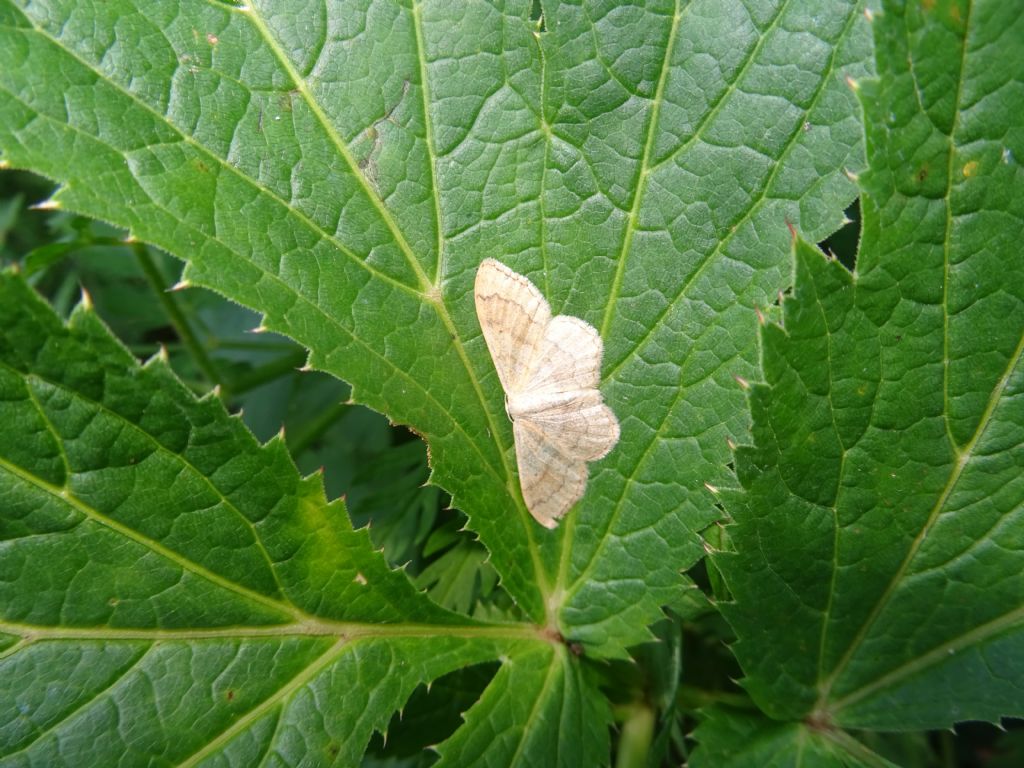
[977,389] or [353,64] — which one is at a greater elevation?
[353,64]

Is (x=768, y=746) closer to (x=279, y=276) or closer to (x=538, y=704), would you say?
(x=538, y=704)

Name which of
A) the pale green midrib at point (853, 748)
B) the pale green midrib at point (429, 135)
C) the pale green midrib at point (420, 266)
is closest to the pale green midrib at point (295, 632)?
the pale green midrib at point (420, 266)

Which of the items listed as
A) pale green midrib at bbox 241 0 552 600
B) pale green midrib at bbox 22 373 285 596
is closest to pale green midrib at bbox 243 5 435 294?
pale green midrib at bbox 241 0 552 600

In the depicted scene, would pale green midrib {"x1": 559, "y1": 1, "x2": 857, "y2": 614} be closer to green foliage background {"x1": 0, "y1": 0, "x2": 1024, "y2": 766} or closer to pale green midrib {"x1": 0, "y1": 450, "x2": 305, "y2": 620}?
green foliage background {"x1": 0, "y1": 0, "x2": 1024, "y2": 766}

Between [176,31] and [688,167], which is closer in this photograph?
[176,31]

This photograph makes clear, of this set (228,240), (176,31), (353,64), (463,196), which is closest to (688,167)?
(463,196)

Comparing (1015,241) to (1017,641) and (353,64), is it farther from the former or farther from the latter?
(353,64)
